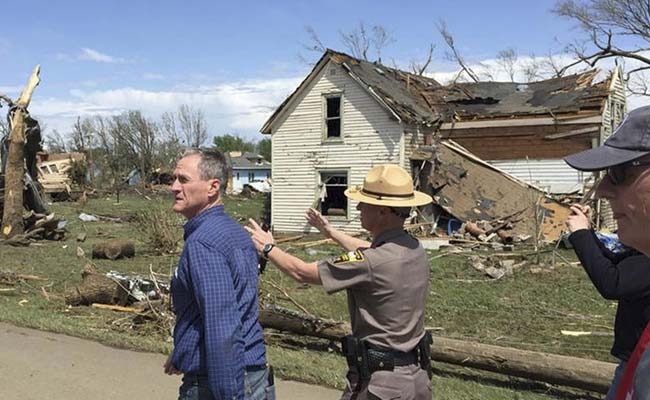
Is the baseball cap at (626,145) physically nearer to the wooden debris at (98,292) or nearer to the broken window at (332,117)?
the wooden debris at (98,292)

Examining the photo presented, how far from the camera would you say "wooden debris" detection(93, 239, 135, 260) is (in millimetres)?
15500

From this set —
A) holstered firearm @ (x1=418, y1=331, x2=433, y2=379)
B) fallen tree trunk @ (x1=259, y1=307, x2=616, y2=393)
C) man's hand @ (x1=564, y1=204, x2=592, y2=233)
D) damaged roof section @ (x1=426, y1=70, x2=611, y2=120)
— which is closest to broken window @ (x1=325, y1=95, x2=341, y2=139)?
damaged roof section @ (x1=426, y1=70, x2=611, y2=120)

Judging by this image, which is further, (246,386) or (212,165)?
(212,165)

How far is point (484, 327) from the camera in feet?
29.1

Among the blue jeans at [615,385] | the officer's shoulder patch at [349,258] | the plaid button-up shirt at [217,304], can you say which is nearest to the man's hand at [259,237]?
the plaid button-up shirt at [217,304]

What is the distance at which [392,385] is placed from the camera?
309 cm

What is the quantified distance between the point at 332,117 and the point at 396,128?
2806 mm

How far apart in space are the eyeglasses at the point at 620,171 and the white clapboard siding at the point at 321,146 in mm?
20564

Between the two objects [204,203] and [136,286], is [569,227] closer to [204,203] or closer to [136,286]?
[204,203]

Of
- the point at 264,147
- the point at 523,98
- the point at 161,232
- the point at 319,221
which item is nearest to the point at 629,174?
the point at 319,221

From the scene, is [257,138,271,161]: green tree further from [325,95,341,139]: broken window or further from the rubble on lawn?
the rubble on lawn

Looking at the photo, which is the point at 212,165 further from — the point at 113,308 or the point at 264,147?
the point at 264,147

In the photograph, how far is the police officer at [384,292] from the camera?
3090 mm

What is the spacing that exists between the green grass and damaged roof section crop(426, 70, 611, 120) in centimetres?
829
